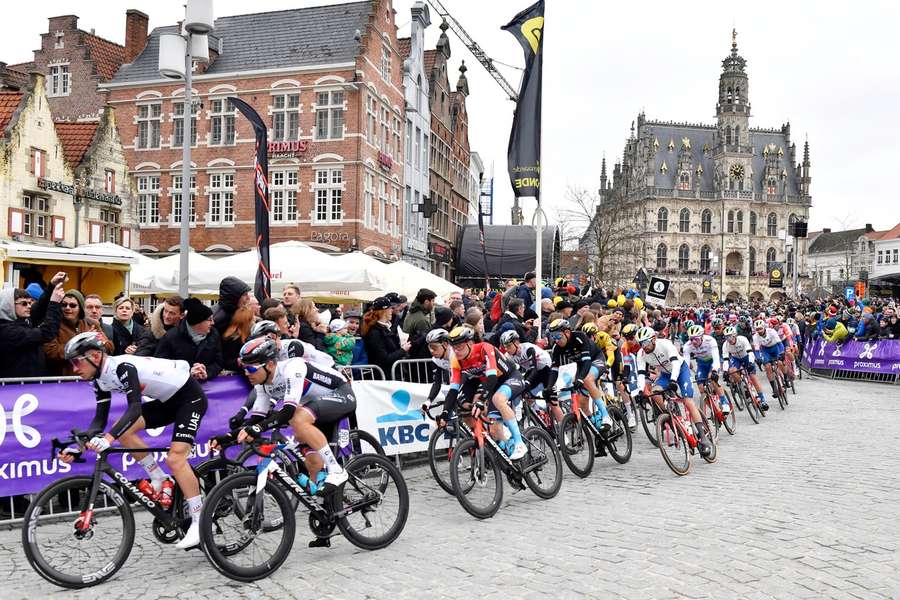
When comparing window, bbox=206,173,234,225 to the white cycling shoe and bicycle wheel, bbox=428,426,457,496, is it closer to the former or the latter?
bicycle wheel, bbox=428,426,457,496

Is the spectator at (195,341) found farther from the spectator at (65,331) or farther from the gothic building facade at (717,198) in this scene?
the gothic building facade at (717,198)

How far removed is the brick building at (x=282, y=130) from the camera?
3581 cm

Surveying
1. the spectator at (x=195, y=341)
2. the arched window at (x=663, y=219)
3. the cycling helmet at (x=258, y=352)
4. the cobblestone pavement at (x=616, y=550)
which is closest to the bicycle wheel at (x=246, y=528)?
the cobblestone pavement at (x=616, y=550)

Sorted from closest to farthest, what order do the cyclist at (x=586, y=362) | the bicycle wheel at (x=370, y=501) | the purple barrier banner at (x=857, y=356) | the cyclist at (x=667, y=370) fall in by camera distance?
the bicycle wheel at (x=370, y=501), the cyclist at (x=586, y=362), the cyclist at (x=667, y=370), the purple barrier banner at (x=857, y=356)

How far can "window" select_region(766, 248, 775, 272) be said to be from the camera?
11951 cm

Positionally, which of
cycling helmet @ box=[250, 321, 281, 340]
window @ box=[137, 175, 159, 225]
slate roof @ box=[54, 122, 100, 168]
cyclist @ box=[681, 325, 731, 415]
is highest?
slate roof @ box=[54, 122, 100, 168]

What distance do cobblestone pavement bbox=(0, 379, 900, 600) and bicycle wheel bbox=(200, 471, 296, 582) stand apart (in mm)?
140

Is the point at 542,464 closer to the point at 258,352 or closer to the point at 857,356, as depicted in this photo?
the point at 258,352

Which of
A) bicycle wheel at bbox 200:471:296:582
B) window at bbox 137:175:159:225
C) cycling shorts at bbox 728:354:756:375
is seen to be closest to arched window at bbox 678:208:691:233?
window at bbox 137:175:159:225

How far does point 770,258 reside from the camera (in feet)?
396

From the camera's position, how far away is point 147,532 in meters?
7.12

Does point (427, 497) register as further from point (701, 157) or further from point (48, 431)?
point (701, 157)

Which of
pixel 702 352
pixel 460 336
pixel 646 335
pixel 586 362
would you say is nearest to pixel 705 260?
pixel 702 352

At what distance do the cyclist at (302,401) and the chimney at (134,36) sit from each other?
38809 mm
